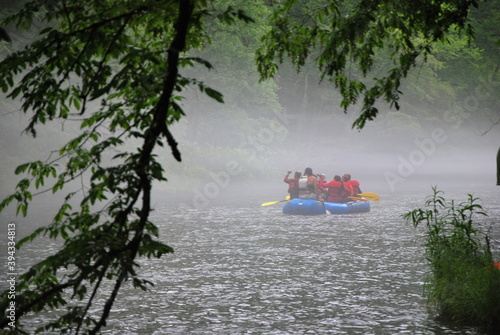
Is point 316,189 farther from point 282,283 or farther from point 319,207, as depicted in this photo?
point 282,283

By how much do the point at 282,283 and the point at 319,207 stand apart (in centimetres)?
1087

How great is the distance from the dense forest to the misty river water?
21.7ft

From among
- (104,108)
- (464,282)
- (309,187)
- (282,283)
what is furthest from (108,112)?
(309,187)

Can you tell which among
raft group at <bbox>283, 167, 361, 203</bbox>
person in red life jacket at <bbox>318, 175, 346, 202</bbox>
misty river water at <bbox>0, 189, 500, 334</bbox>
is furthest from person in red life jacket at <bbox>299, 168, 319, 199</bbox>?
misty river water at <bbox>0, 189, 500, 334</bbox>

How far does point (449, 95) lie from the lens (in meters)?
50.6

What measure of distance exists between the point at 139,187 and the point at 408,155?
5488cm

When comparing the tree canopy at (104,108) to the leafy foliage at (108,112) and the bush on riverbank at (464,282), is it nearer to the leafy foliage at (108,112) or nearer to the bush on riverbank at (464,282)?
the leafy foliage at (108,112)

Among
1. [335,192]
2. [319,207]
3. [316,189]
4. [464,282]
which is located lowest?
[464,282]

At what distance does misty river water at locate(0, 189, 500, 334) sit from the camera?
7.14m

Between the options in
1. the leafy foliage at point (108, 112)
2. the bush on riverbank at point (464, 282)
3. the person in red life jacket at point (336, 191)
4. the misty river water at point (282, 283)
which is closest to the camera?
the leafy foliage at point (108, 112)

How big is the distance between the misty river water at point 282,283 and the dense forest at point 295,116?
6628mm

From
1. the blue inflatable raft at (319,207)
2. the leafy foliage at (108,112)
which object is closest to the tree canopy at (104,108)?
the leafy foliage at (108,112)

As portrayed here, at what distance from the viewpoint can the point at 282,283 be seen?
9.45 m

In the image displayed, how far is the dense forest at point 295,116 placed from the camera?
27.2m
